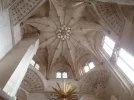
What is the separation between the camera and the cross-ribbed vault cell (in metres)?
11.7

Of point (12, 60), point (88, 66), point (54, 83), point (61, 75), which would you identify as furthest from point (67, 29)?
point (12, 60)

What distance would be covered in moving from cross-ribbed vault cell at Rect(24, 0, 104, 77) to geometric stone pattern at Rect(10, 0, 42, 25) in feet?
6.28

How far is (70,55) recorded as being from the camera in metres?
13.7

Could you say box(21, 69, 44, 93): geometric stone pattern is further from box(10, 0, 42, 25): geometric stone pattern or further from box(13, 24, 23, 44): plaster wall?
box(10, 0, 42, 25): geometric stone pattern

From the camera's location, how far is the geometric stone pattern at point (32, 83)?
11.6 metres

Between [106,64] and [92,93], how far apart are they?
2.08 metres

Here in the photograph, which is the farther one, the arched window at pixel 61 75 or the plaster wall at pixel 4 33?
the arched window at pixel 61 75

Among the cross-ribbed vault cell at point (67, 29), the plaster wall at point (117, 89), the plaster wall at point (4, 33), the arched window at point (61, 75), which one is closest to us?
the plaster wall at point (4, 33)

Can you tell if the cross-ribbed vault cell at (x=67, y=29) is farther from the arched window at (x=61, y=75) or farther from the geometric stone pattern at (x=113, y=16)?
the geometric stone pattern at (x=113, y=16)

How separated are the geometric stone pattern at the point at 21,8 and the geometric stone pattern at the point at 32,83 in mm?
3821

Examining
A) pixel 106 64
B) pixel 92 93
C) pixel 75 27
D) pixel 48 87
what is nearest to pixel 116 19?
pixel 106 64

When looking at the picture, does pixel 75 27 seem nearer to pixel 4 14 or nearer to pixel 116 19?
pixel 116 19

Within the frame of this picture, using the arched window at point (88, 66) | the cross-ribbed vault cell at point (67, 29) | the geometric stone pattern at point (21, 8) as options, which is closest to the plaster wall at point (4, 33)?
the geometric stone pattern at point (21, 8)

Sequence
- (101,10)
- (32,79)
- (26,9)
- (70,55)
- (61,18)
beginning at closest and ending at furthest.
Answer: (26,9) → (101,10) → (32,79) → (61,18) → (70,55)
